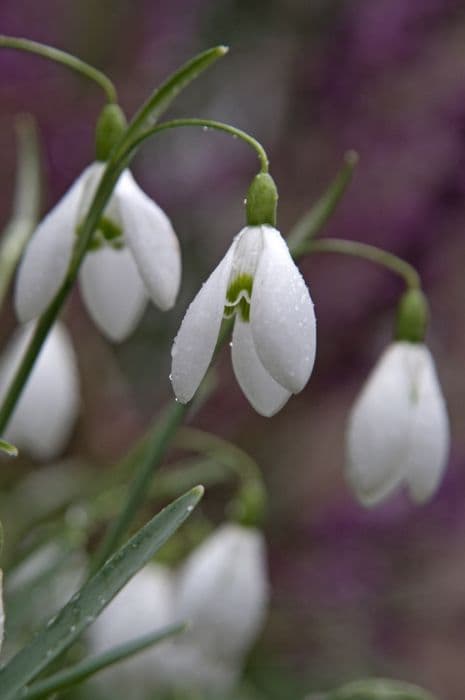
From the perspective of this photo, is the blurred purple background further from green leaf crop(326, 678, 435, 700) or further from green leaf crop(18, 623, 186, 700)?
green leaf crop(18, 623, 186, 700)

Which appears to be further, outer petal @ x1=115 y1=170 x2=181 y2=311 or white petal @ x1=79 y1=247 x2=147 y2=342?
white petal @ x1=79 y1=247 x2=147 y2=342

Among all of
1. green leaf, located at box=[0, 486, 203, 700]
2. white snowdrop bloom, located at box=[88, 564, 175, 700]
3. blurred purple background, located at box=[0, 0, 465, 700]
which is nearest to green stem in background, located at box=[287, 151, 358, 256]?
green leaf, located at box=[0, 486, 203, 700]

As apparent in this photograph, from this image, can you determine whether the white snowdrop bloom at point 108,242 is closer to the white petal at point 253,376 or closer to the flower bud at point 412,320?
the white petal at point 253,376

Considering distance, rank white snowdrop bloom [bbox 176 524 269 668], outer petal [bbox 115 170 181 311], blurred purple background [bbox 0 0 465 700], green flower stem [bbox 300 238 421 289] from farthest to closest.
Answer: blurred purple background [bbox 0 0 465 700] < white snowdrop bloom [bbox 176 524 269 668] < green flower stem [bbox 300 238 421 289] < outer petal [bbox 115 170 181 311]

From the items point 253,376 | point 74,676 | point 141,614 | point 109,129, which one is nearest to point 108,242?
point 109,129

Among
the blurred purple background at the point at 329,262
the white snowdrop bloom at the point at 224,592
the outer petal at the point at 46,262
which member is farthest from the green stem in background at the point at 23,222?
the blurred purple background at the point at 329,262
